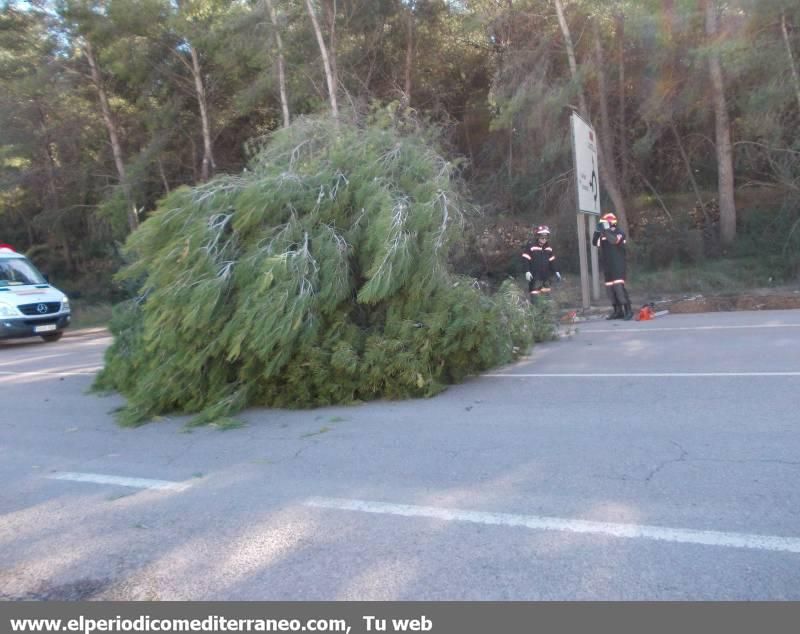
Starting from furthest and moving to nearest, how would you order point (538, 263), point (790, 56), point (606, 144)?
point (606, 144) → point (790, 56) → point (538, 263)

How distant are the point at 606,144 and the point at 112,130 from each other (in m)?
18.8

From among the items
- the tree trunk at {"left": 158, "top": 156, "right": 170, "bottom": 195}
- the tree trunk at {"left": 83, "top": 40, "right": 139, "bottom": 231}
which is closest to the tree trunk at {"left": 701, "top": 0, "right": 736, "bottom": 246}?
the tree trunk at {"left": 83, "top": 40, "right": 139, "bottom": 231}

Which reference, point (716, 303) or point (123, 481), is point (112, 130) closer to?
point (716, 303)

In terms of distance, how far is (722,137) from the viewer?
2053cm

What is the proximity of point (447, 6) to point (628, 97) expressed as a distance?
6408mm

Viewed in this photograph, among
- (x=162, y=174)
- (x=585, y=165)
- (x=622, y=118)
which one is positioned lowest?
(x=585, y=165)

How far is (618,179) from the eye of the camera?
78.1 ft

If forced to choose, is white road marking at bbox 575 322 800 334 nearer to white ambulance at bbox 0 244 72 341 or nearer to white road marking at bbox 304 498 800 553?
white road marking at bbox 304 498 800 553

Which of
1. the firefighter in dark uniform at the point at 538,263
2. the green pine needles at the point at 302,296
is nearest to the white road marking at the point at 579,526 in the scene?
the green pine needles at the point at 302,296

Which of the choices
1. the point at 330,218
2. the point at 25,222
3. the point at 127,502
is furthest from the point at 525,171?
the point at 25,222

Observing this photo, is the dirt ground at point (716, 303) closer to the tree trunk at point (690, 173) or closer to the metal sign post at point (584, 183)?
the metal sign post at point (584, 183)

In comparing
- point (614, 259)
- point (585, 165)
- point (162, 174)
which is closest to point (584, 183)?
point (585, 165)
